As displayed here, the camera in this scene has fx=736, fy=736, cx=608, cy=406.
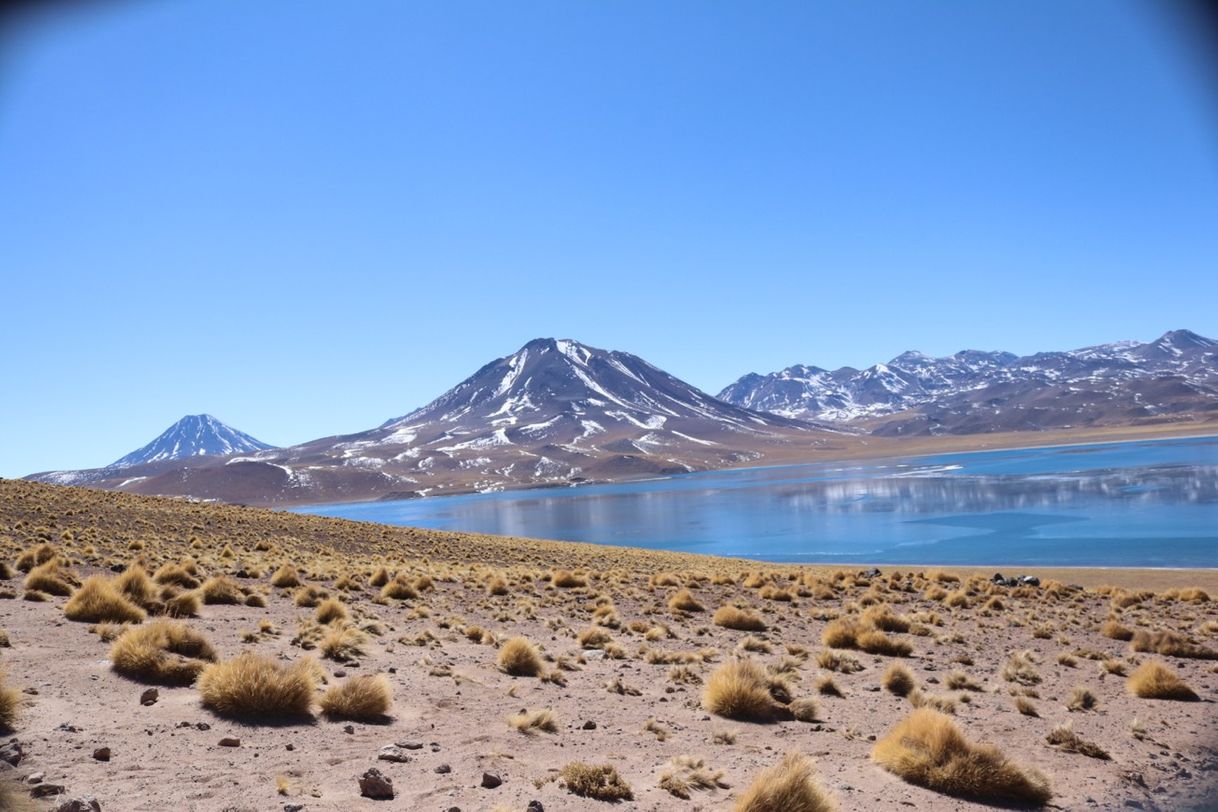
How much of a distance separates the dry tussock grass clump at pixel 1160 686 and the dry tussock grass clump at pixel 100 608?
14.1 metres

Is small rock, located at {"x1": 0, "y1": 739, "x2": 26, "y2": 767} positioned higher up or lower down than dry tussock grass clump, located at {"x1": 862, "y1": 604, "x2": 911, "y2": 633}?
higher up

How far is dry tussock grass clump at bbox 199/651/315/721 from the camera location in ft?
22.2

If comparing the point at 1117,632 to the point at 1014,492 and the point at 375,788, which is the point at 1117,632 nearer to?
the point at 375,788

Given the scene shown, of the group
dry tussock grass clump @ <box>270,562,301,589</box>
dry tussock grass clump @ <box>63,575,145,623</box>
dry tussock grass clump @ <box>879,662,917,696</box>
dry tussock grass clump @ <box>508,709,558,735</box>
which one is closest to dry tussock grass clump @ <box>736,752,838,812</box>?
dry tussock grass clump @ <box>508,709,558,735</box>

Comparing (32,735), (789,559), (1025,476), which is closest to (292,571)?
(32,735)

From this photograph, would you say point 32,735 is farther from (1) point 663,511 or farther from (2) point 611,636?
(1) point 663,511

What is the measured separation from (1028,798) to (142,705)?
26.5 feet

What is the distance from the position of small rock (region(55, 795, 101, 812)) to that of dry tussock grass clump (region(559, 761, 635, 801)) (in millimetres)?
3270

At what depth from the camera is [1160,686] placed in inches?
410

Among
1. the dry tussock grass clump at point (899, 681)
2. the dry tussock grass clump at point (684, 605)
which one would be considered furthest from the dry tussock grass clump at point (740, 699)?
the dry tussock grass clump at point (684, 605)

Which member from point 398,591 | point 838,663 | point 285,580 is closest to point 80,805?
point 838,663

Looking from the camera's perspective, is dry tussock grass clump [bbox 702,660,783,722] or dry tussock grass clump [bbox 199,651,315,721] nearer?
dry tussock grass clump [bbox 199,651,315,721]

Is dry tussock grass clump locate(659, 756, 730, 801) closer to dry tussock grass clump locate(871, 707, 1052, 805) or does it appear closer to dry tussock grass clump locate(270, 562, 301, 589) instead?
dry tussock grass clump locate(871, 707, 1052, 805)

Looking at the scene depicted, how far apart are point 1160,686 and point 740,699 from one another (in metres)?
6.51
